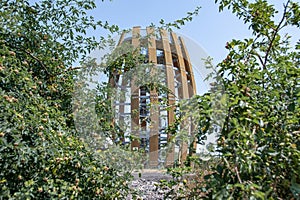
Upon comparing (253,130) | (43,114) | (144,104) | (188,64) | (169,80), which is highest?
(188,64)

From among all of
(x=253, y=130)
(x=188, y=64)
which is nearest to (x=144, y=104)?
(x=188, y=64)

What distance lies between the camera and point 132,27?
9.65ft

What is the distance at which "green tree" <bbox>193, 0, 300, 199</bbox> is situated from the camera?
1109mm

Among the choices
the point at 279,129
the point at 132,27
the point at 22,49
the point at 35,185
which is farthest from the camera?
the point at 132,27

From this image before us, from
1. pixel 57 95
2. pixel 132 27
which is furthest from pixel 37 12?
Result: pixel 132 27

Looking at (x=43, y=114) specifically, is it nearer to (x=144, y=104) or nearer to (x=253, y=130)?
(x=253, y=130)

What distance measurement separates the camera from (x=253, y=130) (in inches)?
49.3

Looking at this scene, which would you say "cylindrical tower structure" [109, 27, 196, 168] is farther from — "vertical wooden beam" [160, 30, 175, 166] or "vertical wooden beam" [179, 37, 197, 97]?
"vertical wooden beam" [179, 37, 197, 97]

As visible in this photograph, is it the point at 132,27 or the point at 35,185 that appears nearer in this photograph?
the point at 35,185

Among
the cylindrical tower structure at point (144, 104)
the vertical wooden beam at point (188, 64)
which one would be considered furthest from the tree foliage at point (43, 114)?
the vertical wooden beam at point (188, 64)

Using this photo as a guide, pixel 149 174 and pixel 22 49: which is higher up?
pixel 22 49

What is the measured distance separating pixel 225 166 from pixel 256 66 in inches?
25.8

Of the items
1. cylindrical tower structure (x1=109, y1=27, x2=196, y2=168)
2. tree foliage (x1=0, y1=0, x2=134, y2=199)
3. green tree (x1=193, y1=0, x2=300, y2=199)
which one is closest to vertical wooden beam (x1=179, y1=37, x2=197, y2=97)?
cylindrical tower structure (x1=109, y1=27, x2=196, y2=168)

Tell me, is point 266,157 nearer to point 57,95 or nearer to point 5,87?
point 5,87
